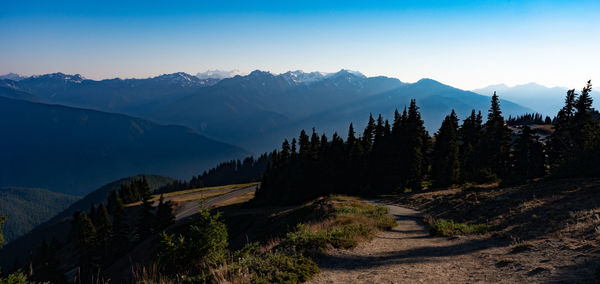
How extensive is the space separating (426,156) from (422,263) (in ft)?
179

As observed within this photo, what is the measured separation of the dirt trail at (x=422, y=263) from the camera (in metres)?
8.33

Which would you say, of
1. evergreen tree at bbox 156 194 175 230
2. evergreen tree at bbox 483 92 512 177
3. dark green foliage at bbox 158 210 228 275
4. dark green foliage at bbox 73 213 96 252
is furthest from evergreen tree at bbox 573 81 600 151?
dark green foliage at bbox 73 213 96 252

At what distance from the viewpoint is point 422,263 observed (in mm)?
10203

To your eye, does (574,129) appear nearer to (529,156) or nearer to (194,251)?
(529,156)

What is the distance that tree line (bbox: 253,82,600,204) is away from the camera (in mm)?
44531

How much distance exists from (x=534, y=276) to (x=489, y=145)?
50.6m

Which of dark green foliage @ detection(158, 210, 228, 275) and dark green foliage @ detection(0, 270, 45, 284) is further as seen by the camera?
dark green foliage @ detection(0, 270, 45, 284)

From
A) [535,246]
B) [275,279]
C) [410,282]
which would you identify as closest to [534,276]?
[410,282]

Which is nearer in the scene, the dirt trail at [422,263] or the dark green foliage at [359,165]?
the dirt trail at [422,263]

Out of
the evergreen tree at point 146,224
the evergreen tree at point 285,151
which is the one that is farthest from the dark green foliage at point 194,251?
the evergreen tree at point 285,151

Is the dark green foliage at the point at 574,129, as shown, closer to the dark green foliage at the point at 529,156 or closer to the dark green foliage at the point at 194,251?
the dark green foliage at the point at 529,156

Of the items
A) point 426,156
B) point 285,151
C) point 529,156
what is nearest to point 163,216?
point 285,151

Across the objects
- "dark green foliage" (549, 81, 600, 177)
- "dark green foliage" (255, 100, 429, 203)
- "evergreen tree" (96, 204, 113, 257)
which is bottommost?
"evergreen tree" (96, 204, 113, 257)

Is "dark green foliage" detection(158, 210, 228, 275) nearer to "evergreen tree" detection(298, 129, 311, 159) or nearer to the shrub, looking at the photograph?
the shrub
